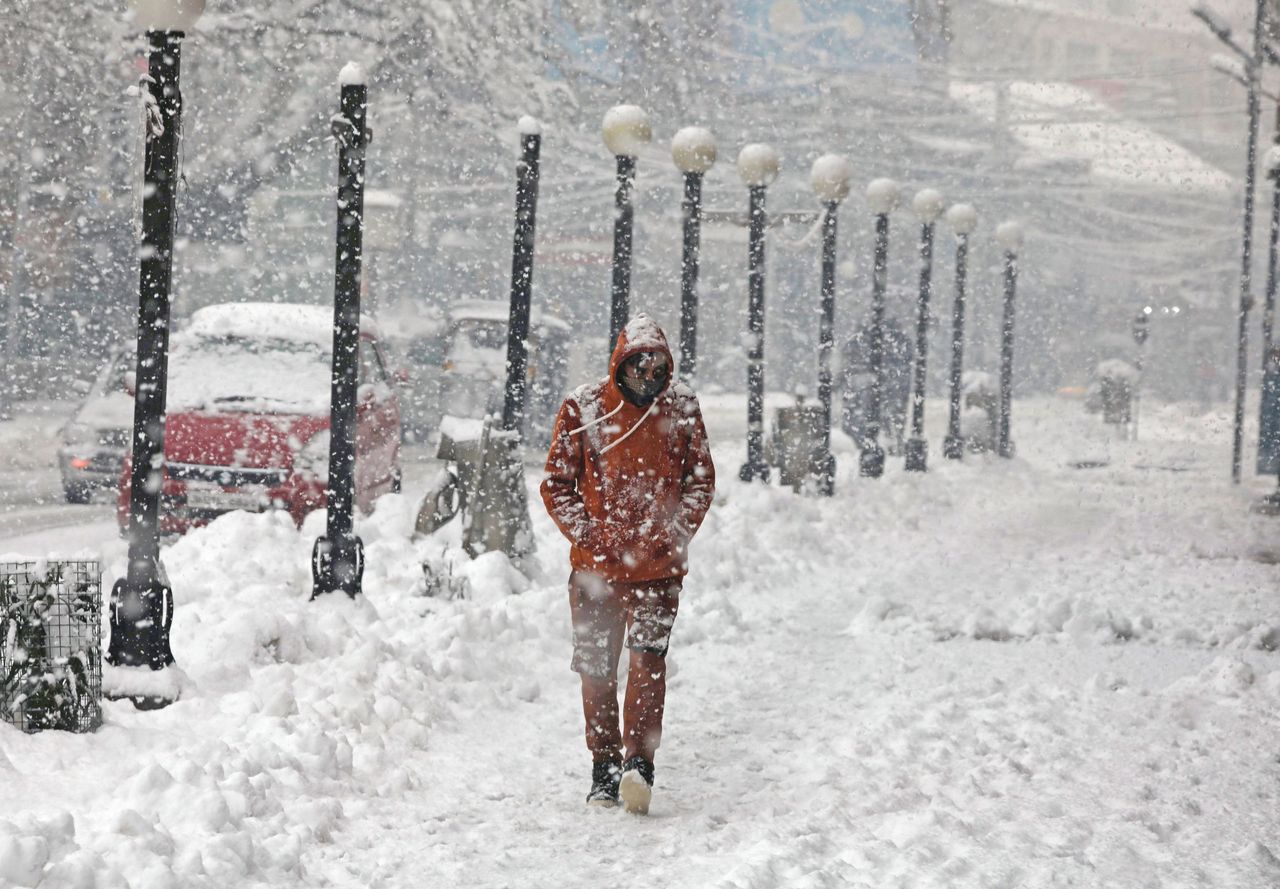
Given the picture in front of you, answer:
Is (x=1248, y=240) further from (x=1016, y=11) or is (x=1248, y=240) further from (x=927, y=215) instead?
(x=1016, y=11)

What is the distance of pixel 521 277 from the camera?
10391 mm

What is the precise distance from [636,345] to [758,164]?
11111mm

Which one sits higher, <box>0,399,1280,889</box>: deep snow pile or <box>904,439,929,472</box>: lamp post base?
<box>904,439,929,472</box>: lamp post base

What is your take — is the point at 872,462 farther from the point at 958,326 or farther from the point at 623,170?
the point at 623,170

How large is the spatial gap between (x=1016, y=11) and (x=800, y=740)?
59.9m

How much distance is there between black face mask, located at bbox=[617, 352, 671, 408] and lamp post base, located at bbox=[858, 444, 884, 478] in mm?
14764

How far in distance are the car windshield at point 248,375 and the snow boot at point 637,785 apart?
6219mm

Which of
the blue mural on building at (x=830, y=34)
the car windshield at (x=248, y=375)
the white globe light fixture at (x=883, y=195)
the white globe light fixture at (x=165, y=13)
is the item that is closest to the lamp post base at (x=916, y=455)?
the white globe light fixture at (x=883, y=195)

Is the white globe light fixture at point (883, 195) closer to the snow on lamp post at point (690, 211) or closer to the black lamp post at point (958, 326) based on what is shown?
the black lamp post at point (958, 326)

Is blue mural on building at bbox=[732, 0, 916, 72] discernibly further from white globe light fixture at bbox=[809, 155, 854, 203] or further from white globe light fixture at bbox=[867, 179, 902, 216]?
white globe light fixture at bbox=[809, 155, 854, 203]

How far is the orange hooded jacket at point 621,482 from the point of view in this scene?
17.4ft

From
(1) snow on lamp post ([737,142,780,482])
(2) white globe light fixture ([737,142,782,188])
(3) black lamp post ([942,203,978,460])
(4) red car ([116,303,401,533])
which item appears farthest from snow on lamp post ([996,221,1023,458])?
(4) red car ([116,303,401,533])

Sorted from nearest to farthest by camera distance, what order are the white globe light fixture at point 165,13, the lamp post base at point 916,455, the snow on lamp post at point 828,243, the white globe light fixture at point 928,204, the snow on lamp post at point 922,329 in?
the white globe light fixture at point 165,13
the snow on lamp post at point 828,243
the lamp post base at point 916,455
the snow on lamp post at point 922,329
the white globe light fixture at point 928,204

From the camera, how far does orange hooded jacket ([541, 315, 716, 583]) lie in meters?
5.32
